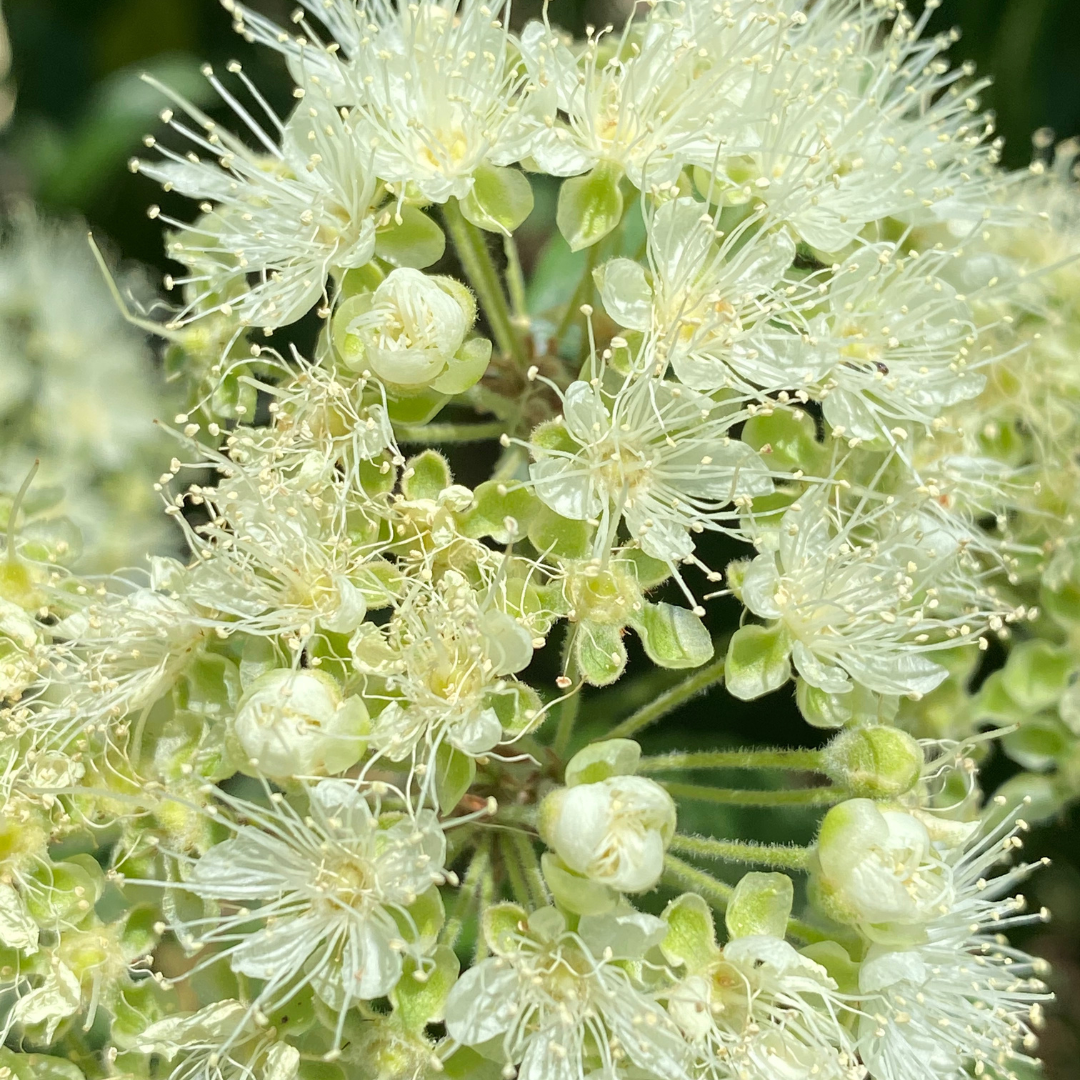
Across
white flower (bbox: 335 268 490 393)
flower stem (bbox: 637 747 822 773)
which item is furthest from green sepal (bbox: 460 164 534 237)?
flower stem (bbox: 637 747 822 773)

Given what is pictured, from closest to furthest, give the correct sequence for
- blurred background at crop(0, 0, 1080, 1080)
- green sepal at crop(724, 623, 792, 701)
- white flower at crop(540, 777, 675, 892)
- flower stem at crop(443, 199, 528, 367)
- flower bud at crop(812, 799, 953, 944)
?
white flower at crop(540, 777, 675, 892) < flower bud at crop(812, 799, 953, 944) < green sepal at crop(724, 623, 792, 701) < flower stem at crop(443, 199, 528, 367) < blurred background at crop(0, 0, 1080, 1080)

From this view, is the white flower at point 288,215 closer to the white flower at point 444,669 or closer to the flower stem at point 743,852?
the white flower at point 444,669

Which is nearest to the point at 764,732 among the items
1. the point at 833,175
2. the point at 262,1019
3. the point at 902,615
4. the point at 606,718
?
the point at 606,718

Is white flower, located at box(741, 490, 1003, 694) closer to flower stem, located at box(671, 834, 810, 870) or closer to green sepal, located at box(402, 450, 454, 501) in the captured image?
flower stem, located at box(671, 834, 810, 870)

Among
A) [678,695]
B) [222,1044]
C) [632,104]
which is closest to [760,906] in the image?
[678,695]

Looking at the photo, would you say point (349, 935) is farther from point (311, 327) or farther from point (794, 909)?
point (311, 327)

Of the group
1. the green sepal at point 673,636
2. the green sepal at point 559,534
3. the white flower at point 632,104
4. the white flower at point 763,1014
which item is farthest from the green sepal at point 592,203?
the white flower at point 763,1014

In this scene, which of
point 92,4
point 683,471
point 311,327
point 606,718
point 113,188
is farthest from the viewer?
point 92,4
